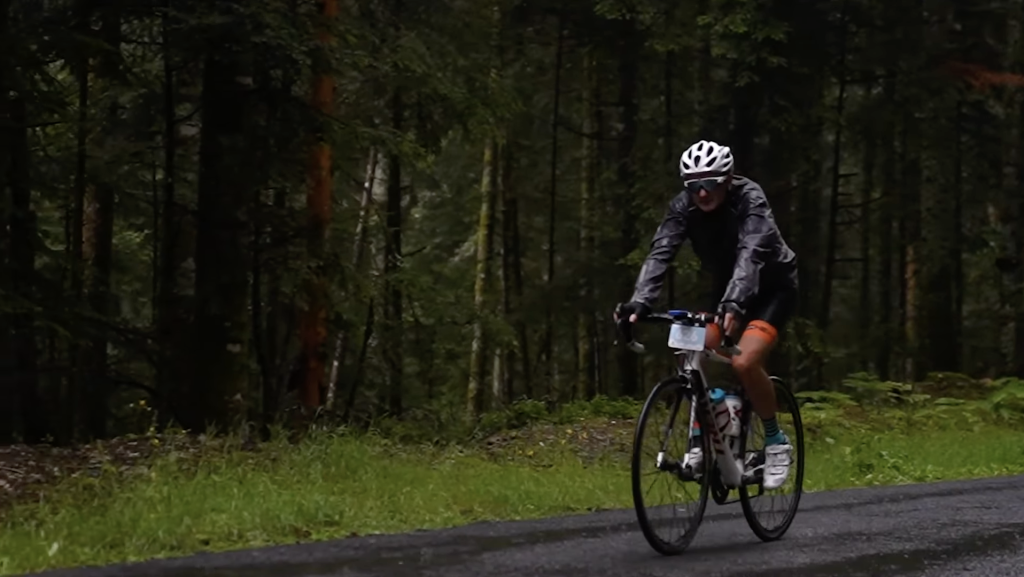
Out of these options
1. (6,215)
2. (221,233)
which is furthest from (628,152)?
(6,215)

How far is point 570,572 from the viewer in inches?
220

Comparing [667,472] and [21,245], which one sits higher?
[21,245]

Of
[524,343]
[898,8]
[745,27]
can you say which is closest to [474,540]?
[745,27]

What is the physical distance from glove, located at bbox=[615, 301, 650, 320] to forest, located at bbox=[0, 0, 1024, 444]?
Answer: 5.35 metres

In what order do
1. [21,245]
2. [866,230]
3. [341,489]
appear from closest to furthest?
1. [341,489]
2. [21,245]
3. [866,230]

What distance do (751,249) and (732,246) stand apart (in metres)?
0.33

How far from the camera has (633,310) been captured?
598cm

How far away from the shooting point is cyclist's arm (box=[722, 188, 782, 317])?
6000 millimetres

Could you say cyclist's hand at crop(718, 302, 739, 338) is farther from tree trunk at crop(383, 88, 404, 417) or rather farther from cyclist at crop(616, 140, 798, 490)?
tree trunk at crop(383, 88, 404, 417)

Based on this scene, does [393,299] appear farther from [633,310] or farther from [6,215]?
[633,310]

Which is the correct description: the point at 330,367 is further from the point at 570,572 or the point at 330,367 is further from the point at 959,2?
the point at 570,572

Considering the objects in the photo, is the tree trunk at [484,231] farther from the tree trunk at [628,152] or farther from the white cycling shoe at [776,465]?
the white cycling shoe at [776,465]

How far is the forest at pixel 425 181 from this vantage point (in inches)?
448

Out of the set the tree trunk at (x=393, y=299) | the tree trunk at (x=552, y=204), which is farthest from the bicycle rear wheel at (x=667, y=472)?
the tree trunk at (x=552, y=204)
